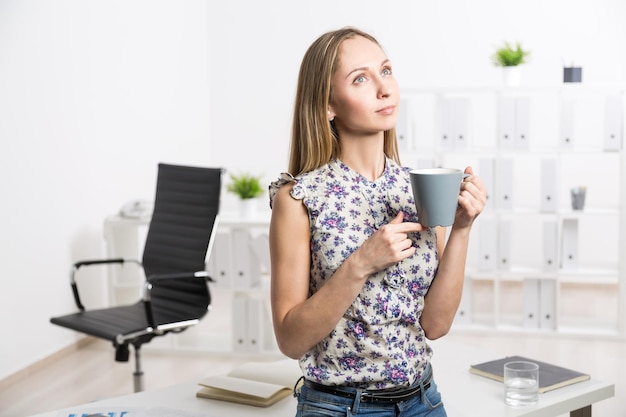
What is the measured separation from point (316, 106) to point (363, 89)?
9cm

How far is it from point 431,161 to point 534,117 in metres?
1.54

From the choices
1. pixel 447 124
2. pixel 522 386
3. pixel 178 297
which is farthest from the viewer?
pixel 447 124

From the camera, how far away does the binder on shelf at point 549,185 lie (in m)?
4.63

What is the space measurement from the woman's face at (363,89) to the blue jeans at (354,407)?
0.46 meters

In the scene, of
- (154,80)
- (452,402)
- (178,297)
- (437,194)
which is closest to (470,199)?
(437,194)

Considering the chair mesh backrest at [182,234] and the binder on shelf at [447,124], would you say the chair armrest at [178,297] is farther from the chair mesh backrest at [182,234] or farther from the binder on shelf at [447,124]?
the binder on shelf at [447,124]

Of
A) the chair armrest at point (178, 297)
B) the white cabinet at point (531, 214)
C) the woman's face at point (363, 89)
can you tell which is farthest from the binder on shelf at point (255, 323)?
the woman's face at point (363, 89)

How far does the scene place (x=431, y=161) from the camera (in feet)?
15.6

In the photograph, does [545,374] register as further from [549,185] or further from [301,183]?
[549,185]

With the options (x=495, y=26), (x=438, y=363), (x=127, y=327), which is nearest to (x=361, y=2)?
(x=495, y=26)

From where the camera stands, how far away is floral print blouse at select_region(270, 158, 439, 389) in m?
1.34

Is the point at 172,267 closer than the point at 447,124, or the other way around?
the point at 172,267

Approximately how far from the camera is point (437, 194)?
1.25 m

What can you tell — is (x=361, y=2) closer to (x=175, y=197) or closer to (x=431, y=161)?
(x=431, y=161)
